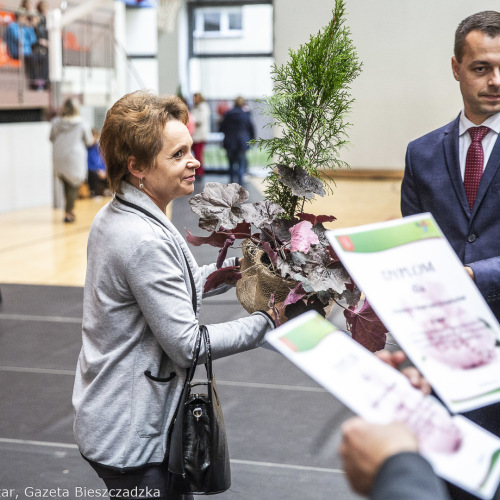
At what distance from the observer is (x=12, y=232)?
11.2 m

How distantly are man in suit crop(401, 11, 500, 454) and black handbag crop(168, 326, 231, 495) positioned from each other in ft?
2.39

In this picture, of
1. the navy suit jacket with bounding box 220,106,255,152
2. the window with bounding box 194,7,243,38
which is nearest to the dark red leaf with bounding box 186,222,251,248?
the navy suit jacket with bounding box 220,106,255,152

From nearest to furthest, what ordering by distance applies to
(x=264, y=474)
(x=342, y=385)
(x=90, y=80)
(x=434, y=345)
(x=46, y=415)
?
(x=342, y=385)
(x=434, y=345)
(x=264, y=474)
(x=46, y=415)
(x=90, y=80)

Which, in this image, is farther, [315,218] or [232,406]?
[232,406]

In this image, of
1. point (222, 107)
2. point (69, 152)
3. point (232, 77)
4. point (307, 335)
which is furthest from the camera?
point (222, 107)

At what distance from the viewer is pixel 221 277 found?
2.15m

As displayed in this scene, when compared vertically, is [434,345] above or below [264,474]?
above

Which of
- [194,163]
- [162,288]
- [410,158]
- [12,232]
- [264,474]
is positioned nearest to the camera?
[162,288]

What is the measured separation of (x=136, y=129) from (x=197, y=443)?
833mm

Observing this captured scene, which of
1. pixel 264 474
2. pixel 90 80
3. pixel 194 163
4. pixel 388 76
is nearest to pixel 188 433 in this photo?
pixel 194 163

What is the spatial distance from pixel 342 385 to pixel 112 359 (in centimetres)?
108

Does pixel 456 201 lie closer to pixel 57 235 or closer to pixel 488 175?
pixel 488 175

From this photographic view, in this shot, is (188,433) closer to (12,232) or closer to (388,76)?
(388,76)

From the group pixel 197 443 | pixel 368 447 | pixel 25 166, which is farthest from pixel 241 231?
pixel 25 166
